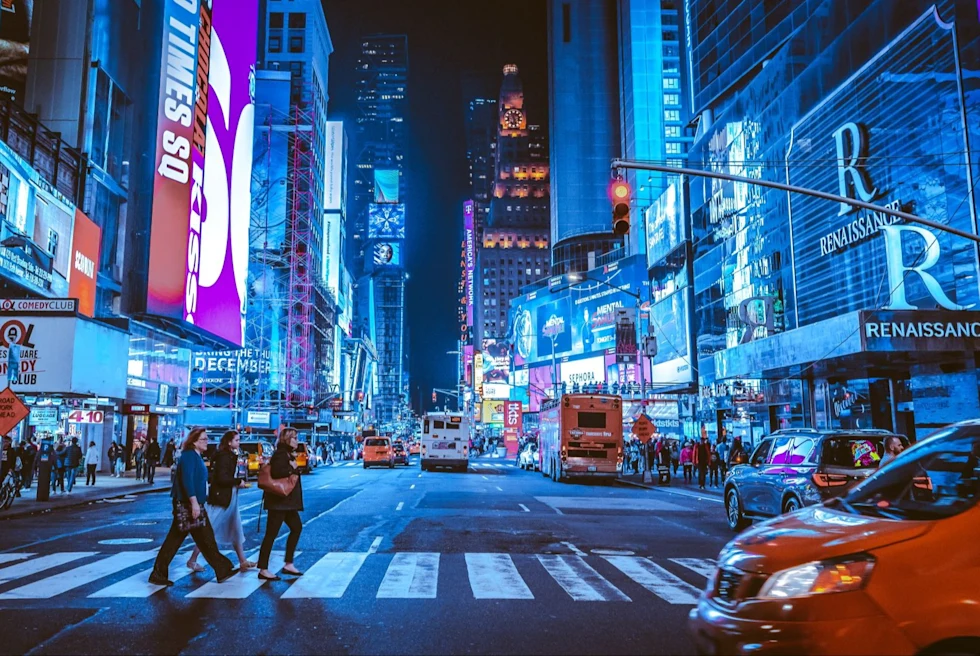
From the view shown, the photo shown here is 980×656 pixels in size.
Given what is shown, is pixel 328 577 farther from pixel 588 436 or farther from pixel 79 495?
pixel 588 436

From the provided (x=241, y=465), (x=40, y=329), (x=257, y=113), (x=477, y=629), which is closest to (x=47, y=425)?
(x=241, y=465)

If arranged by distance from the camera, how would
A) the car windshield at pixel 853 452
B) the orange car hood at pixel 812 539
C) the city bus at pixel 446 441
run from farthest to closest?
the city bus at pixel 446 441 → the car windshield at pixel 853 452 → the orange car hood at pixel 812 539

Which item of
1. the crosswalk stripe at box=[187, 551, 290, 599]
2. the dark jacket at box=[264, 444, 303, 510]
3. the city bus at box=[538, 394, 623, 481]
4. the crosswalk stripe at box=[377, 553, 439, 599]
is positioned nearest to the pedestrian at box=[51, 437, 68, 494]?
the crosswalk stripe at box=[377, 553, 439, 599]

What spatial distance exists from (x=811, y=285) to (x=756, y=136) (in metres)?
10.7

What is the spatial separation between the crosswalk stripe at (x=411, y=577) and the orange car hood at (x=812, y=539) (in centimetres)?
432

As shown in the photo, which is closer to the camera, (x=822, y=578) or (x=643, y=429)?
(x=822, y=578)

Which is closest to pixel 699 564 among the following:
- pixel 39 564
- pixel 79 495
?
pixel 39 564

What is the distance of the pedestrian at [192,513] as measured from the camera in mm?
9078

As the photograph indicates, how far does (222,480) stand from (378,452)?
40810 millimetres

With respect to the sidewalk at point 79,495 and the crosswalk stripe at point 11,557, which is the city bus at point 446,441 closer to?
the sidewalk at point 79,495

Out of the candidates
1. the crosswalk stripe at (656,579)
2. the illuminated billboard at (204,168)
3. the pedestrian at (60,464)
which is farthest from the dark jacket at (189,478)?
the illuminated billboard at (204,168)

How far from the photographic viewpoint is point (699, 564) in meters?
10.7

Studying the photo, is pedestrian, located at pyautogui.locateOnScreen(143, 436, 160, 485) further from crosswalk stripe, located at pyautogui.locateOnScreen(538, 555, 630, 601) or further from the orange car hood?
the orange car hood

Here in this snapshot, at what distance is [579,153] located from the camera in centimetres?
13025
